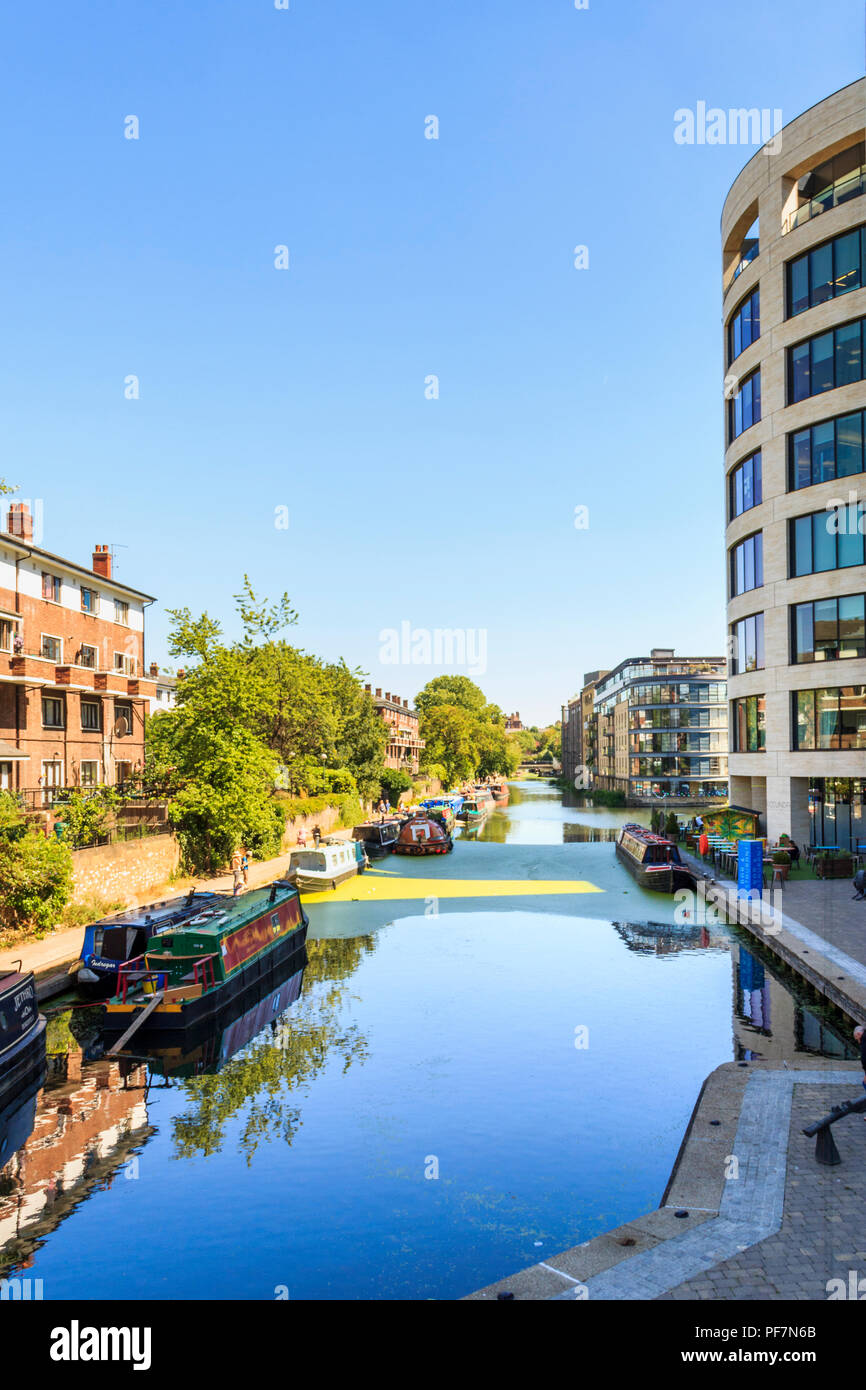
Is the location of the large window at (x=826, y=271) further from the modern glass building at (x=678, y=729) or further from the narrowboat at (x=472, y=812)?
the modern glass building at (x=678, y=729)

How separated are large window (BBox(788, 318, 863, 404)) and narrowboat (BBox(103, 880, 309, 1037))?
96.4ft

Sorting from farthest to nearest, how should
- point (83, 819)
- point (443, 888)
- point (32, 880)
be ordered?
point (443, 888)
point (83, 819)
point (32, 880)

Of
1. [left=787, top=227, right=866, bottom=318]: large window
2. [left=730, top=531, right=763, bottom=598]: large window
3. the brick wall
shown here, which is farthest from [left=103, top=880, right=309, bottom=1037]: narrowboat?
[left=787, top=227, right=866, bottom=318]: large window

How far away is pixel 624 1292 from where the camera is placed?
805 cm

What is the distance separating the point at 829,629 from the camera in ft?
118

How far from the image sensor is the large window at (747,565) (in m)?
40.5

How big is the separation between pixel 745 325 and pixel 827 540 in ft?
41.7

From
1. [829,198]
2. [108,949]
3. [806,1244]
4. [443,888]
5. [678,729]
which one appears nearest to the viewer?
[806,1244]

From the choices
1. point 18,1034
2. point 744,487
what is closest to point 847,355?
point 744,487

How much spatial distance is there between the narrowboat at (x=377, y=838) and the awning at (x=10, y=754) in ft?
77.7

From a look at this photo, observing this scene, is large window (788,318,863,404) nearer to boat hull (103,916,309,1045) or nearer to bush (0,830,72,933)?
boat hull (103,916,309,1045)

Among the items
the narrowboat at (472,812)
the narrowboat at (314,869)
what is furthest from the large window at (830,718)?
the narrowboat at (472,812)

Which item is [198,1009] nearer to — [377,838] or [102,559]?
[102,559]

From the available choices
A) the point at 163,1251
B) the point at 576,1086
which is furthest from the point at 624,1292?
the point at 576,1086
